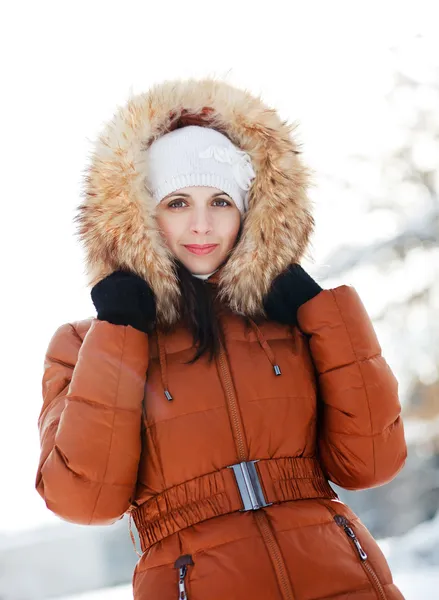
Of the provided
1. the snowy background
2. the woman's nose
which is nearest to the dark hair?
the woman's nose

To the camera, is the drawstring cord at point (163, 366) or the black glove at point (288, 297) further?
the black glove at point (288, 297)

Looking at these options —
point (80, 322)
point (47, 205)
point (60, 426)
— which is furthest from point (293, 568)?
point (47, 205)

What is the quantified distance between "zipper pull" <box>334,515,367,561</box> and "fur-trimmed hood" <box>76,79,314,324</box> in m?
0.51

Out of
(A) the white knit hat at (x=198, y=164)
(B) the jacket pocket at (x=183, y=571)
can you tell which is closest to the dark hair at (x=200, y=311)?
(A) the white knit hat at (x=198, y=164)

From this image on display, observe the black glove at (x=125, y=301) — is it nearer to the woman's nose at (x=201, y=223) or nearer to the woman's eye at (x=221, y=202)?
the woman's nose at (x=201, y=223)

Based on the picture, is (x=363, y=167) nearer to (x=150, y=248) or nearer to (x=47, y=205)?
(x=47, y=205)

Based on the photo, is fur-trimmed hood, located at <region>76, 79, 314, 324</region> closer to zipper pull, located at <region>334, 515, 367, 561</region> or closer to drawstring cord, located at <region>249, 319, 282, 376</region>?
drawstring cord, located at <region>249, 319, 282, 376</region>

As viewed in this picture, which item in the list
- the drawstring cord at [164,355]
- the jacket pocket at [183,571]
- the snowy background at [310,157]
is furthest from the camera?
the snowy background at [310,157]

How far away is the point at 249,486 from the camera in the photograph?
1.28 m

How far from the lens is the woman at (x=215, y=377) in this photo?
1249mm

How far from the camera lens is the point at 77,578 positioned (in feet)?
8.77

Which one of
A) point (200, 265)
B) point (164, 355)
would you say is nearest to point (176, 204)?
point (200, 265)

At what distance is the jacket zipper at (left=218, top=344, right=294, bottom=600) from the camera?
1.17 metres

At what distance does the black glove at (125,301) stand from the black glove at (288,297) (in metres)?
0.29
